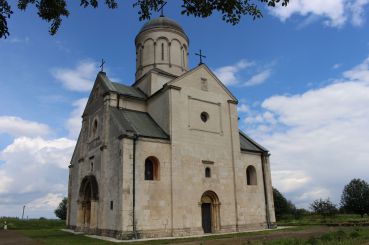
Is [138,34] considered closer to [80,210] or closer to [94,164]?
[94,164]

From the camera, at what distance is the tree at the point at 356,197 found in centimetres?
4528

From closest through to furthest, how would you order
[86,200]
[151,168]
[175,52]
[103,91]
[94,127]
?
[151,168] < [103,91] < [86,200] < [94,127] < [175,52]

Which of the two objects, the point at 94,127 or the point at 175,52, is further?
the point at 175,52

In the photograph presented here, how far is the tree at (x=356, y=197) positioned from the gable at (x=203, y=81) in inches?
1136

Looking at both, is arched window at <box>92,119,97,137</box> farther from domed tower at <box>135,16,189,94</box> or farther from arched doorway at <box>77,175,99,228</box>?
domed tower at <box>135,16,189,94</box>

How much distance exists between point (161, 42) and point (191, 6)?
79.2ft

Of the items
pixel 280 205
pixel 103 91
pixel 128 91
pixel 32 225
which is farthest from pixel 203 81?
pixel 280 205

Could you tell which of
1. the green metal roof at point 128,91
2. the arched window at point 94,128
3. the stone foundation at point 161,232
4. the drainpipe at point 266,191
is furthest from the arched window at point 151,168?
the drainpipe at point 266,191

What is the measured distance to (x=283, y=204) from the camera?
55000 millimetres

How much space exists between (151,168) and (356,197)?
35.7 metres

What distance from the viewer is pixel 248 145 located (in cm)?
2945

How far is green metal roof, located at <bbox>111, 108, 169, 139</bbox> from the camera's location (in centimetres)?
2288

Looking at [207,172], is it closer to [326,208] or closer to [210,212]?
[210,212]

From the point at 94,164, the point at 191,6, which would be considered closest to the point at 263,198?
the point at 94,164
